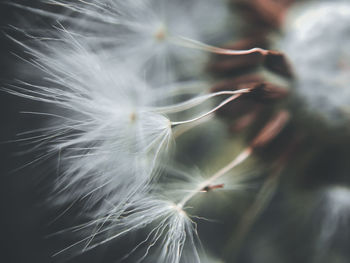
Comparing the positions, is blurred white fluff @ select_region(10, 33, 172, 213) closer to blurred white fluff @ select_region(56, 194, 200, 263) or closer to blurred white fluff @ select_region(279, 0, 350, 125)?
blurred white fluff @ select_region(56, 194, 200, 263)

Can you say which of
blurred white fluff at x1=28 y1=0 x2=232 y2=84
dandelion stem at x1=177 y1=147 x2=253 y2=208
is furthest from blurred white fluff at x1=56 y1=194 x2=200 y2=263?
blurred white fluff at x1=28 y1=0 x2=232 y2=84

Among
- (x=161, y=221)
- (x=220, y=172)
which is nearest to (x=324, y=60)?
(x=220, y=172)

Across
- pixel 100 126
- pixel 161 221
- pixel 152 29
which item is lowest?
pixel 161 221

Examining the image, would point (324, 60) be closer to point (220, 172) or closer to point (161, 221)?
point (220, 172)

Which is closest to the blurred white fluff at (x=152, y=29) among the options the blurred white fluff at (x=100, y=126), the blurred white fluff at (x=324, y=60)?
the blurred white fluff at (x=100, y=126)

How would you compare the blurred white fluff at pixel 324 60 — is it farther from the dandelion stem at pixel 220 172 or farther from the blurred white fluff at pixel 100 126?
the blurred white fluff at pixel 100 126

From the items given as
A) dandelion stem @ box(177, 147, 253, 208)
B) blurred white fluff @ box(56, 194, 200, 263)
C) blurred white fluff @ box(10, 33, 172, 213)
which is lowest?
blurred white fluff @ box(56, 194, 200, 263)
